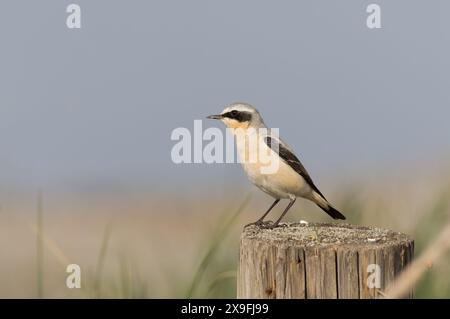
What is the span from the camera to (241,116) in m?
7.38

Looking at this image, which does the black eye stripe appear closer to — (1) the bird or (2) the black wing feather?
(1) the bird

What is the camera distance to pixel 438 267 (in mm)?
7023

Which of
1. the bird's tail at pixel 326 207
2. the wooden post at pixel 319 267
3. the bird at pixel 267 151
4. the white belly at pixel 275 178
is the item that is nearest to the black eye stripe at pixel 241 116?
the bird at pixel 267 151

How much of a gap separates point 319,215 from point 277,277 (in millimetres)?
3115

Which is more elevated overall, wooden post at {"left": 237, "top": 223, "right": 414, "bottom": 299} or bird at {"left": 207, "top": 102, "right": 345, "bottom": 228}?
bird at {"left": 207, "top": 102, "right": 345, "bottom": 228}

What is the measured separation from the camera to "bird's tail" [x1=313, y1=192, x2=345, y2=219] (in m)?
7.55

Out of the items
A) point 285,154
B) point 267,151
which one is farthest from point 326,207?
point 267,151

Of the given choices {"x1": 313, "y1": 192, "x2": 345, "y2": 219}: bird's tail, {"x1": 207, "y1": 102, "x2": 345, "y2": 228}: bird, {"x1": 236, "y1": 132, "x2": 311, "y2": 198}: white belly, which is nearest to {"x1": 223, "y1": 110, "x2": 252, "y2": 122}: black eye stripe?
{"x1": 207, "y1": 102, "x2": 345, "y2": 228}: bird

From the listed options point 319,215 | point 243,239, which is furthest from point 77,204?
point 243,239

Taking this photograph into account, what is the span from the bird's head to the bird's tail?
0.89 metres
